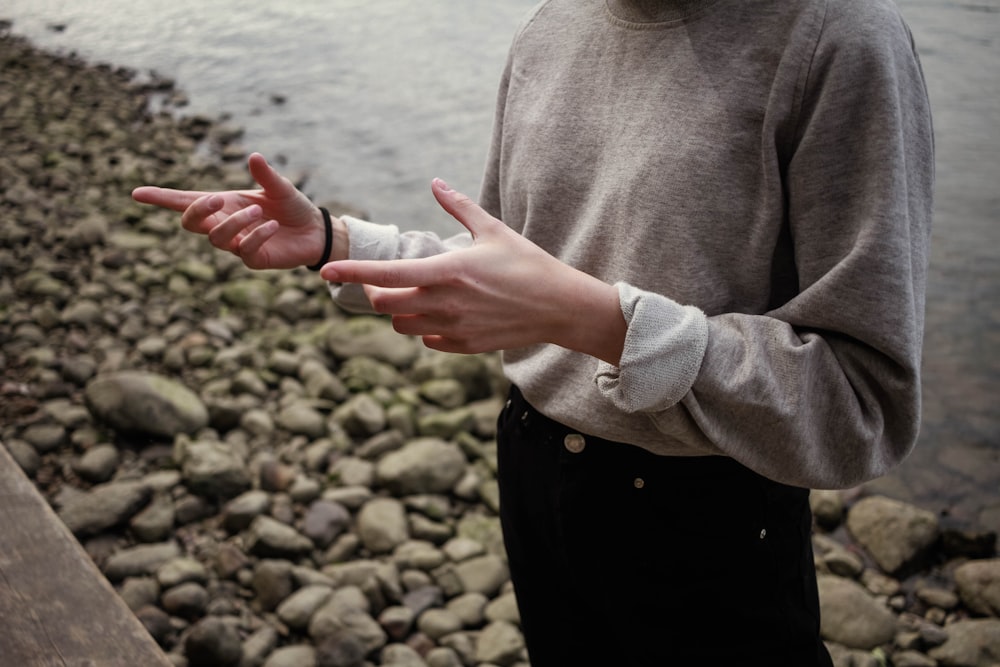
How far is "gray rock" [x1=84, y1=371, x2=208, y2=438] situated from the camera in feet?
10.6

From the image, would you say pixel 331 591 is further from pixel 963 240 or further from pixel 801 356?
pixel 963 240

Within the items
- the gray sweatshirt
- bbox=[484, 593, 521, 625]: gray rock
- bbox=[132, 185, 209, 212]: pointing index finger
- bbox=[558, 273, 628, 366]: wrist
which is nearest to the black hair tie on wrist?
bbox=[132, 185, 209, 212]: pointing index finger

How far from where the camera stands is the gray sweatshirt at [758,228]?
916mm

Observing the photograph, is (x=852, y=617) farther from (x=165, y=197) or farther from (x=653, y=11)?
(x=165, y=197)

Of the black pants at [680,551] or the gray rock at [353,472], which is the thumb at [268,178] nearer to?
the black pants at [680,551]

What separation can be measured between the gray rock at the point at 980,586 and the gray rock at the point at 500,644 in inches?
64.5

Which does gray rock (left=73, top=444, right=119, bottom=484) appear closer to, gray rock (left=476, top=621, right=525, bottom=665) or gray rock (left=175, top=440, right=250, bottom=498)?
gray rock (left=175, top=440, right=250, bottom=498)

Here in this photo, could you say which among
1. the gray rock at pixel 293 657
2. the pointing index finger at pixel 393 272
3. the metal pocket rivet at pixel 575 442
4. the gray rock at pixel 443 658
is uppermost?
the pointing index finger at pixel 393 272

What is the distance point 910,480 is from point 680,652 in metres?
3.01

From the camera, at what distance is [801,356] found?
0.94 meters

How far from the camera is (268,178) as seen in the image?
3.75 feet

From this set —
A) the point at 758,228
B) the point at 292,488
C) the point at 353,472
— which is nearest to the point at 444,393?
the point at 353,472

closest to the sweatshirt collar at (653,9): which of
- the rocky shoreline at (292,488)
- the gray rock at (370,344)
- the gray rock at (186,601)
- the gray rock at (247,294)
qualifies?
the rocky shoreline at (292,488)

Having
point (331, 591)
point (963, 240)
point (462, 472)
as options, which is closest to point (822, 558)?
point (462, 472)
